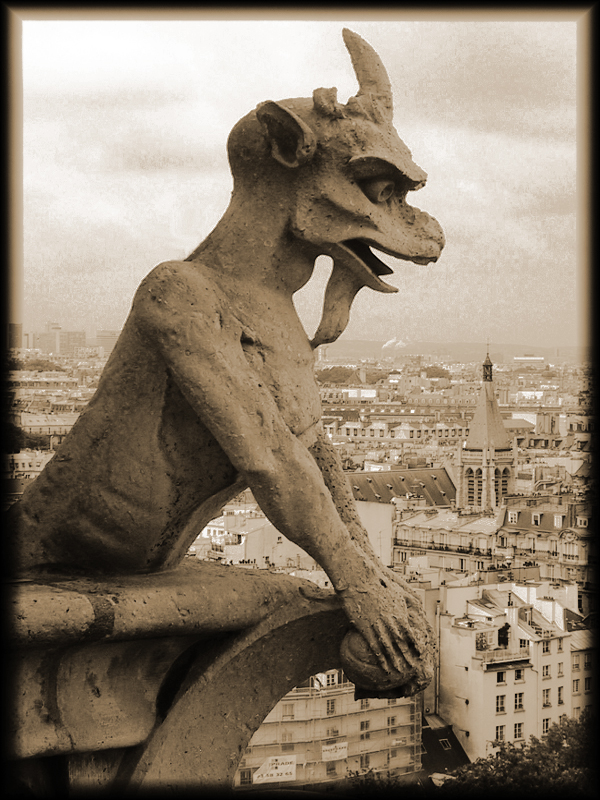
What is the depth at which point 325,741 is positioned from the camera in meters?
16.7

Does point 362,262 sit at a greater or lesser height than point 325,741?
greater

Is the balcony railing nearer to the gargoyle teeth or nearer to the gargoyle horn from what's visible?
the gargoyle teeth

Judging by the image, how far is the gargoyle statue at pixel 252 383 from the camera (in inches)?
68.2

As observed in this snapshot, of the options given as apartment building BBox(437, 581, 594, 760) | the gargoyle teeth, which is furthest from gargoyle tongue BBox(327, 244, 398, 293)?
apartment building BBox(437, 581, 594, 760)

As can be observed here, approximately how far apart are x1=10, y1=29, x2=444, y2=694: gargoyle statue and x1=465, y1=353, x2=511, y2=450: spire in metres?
44.1

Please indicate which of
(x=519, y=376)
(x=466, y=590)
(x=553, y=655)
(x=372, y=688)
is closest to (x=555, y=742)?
(x=553, y=655)

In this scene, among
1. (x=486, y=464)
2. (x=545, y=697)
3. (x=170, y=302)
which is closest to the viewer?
(x=170, y=302)

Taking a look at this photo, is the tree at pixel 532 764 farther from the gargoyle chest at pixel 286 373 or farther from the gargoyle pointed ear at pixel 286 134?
the gargoyle pointed ear at pixel 286 134

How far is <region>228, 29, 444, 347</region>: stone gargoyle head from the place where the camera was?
1.83 meters

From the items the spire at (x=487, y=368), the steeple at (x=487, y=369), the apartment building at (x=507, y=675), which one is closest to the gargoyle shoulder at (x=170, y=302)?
the apartment building at (x=507, y=675)

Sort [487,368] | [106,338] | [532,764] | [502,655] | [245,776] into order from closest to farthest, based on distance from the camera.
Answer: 1. [106,338]
2. [532,764]
3. [245,776]
4. [502,655]
5. [487,368]

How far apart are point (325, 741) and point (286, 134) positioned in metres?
15.8

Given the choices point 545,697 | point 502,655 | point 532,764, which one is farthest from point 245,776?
point 545,697

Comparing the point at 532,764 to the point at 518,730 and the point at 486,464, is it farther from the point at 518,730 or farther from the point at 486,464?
the point at 486,464
